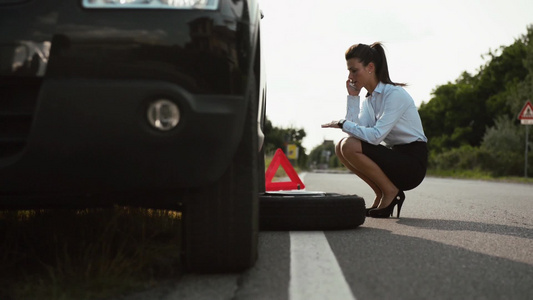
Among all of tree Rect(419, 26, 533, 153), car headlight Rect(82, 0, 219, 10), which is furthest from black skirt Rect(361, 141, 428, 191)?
tree Rect(419, 26, 533, 153)

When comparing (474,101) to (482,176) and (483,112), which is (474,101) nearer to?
(483,112)

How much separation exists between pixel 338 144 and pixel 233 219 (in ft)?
9.41

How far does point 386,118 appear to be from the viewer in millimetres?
4879

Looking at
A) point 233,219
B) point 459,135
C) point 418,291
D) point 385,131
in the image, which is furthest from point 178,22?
point 459,135

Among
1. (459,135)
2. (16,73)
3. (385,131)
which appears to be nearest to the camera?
(16,73)

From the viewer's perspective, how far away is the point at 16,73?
2.14 meters

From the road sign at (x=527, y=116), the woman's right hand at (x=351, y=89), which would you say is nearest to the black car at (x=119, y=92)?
the woman's right hand at (x=351, y=89)

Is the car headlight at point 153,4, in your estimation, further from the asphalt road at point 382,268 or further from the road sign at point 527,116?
the road sign at point 527,116

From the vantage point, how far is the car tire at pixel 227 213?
8.02 feet

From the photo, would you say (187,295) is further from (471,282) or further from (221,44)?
(471,282)

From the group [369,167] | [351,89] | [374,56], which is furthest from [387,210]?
[374,56]

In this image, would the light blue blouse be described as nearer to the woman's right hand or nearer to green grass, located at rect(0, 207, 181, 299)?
the woman's right hand

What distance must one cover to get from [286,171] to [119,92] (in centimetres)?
617

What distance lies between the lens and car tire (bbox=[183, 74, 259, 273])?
2443 millimetres
